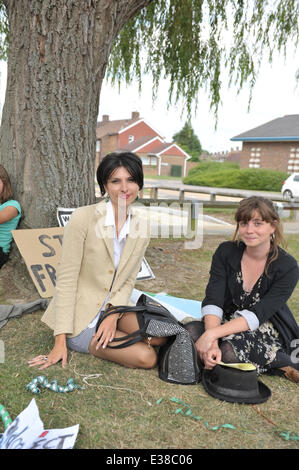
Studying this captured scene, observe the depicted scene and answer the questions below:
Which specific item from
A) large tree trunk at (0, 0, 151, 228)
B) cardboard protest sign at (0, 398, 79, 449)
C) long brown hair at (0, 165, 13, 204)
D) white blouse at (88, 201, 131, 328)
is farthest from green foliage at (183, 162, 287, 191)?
cardboard protest sign at (0, 398, 79, 449)

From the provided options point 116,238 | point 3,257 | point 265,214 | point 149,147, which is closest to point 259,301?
point 265,214

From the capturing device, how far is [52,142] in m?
4.18

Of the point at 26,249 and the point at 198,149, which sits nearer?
the point at 26,249

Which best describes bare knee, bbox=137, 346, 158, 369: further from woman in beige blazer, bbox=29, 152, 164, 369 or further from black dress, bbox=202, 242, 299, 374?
black dress, bbox=202, 242, 299, 374

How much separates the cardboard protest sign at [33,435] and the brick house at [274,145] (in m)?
33.2

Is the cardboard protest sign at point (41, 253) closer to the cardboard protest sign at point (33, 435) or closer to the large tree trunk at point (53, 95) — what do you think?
the large tree trunk at point (53, 95)

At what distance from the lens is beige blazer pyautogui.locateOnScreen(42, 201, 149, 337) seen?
2611 mm

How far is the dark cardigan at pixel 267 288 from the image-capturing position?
265 centimetres

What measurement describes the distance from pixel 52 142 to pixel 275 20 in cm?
403

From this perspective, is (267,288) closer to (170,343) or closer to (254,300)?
(254,300)

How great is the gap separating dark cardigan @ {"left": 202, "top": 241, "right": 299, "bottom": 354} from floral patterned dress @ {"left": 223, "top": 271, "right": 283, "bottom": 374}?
0.11 feet

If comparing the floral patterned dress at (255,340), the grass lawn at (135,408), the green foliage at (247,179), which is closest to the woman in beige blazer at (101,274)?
the grass lawn at (135,408)
